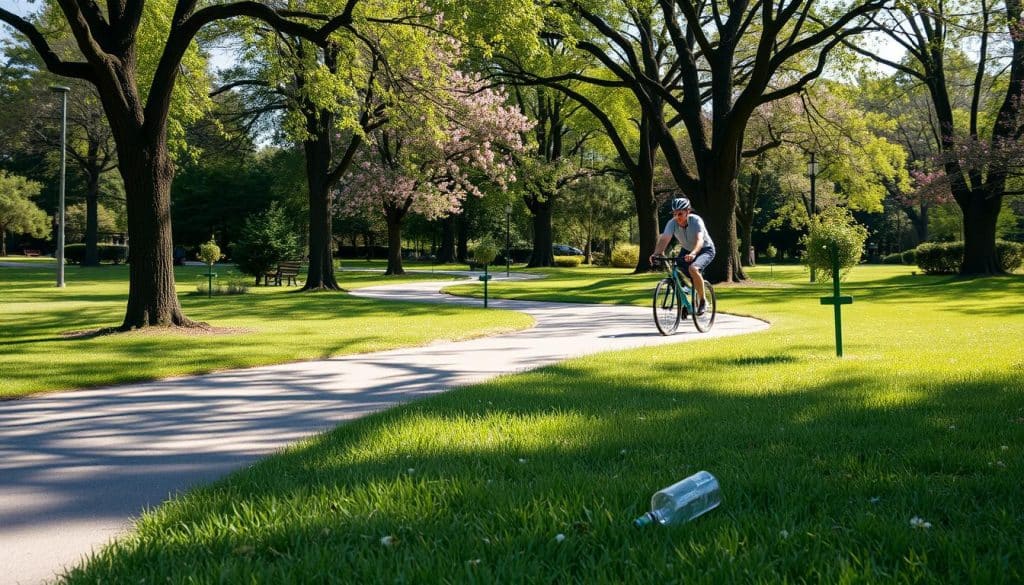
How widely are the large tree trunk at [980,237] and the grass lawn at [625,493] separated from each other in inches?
1109

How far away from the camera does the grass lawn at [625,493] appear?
290 centimetres

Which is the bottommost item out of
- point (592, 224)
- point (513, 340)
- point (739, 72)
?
point (513, 340)

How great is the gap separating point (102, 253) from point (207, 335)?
5219 centimetres

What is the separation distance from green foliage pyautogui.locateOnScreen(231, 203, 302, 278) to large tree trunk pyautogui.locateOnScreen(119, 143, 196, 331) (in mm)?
18135

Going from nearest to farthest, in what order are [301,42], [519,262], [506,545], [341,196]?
[506,545], [301,42], [341,196], [519,262]

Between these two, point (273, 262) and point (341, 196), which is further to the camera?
point (341, 196)

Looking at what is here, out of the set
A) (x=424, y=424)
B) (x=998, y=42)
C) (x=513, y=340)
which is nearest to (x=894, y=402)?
(x=424, y=424)

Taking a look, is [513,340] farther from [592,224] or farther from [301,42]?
[592,224]

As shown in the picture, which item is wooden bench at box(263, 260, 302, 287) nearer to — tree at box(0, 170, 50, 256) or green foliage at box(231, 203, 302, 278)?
green foliage at box(231, 203, 302, 278)

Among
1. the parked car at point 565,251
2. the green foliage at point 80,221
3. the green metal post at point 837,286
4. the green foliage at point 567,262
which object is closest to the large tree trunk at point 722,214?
the green metal post at point 837,286

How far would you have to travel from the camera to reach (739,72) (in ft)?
115

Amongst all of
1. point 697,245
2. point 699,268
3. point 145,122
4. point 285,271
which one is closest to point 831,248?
point 697,245

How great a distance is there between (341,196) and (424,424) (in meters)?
37.3

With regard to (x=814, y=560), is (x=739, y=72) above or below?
above
